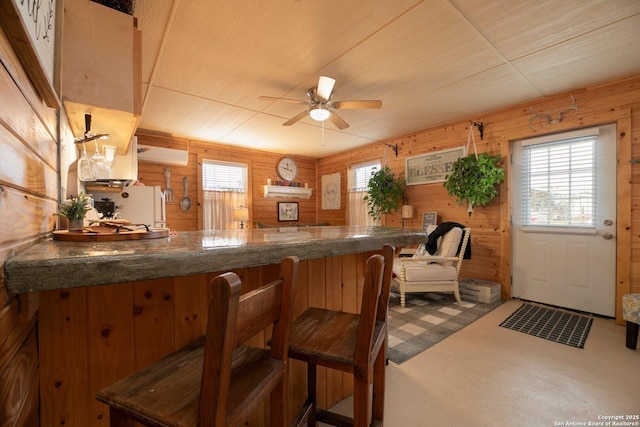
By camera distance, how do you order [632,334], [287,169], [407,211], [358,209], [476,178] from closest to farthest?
[632,334], [476,178], [407,211], [358,209], [287,169]

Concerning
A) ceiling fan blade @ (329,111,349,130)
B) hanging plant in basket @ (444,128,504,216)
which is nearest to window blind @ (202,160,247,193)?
ceiling fan blade @ (329,111,349,130)

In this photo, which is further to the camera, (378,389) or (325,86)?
(325,86)

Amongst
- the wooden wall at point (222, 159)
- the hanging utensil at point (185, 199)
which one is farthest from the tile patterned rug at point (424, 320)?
the hanging utensil at point (185, 199)

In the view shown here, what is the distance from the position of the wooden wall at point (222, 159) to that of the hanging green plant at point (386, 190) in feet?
6.59

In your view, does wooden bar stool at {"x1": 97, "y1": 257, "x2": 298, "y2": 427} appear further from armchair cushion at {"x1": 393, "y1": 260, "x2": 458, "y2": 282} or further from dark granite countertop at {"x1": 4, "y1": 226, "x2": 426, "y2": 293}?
armchair cushion at {"x1": 393, "y1": 260, "x2": 458, "y2": 282}

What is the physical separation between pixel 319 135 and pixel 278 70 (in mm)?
2104

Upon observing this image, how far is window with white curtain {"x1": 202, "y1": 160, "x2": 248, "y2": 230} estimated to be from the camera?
496 centimetres

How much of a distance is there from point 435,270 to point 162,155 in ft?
14.3

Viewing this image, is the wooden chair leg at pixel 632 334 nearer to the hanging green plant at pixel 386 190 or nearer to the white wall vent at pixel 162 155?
the hanging green plant at pixel 386 190

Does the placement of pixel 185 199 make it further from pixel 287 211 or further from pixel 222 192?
pixel 287 211

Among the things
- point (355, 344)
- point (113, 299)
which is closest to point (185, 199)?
point (113, 299)

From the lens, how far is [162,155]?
433 cm

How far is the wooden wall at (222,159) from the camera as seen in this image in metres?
4.53

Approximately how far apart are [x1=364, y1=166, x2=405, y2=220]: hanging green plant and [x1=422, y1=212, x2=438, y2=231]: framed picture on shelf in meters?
0.51
